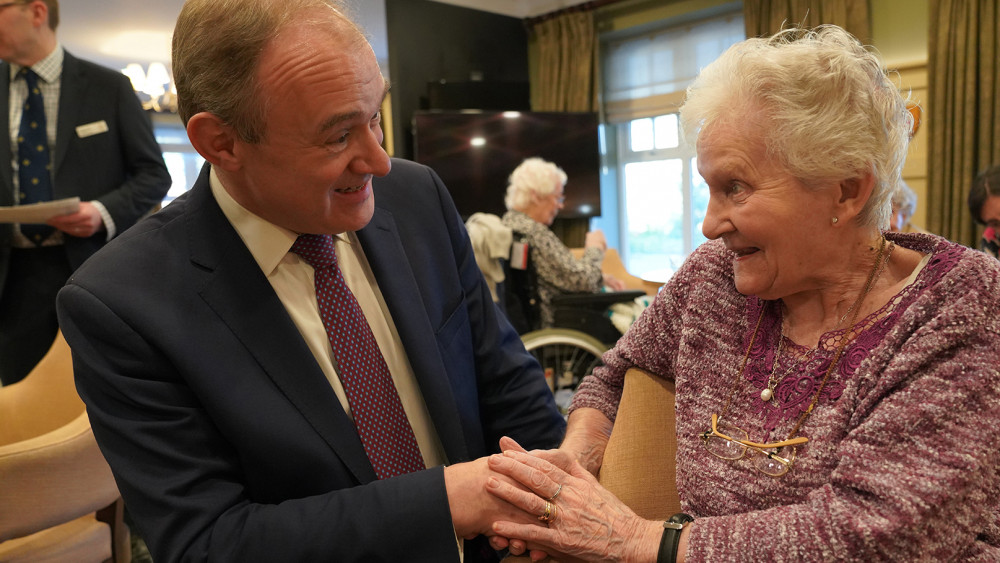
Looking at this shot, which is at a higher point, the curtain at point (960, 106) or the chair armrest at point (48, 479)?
the curtain at point (960, 106)

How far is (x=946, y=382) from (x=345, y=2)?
105 cm

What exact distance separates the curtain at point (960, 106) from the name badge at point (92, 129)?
5.12m

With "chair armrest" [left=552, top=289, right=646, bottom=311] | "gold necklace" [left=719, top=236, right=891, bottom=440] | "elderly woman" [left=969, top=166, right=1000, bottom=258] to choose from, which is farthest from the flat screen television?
"gold necklace" [left=719, top=236, right=891, bottom=440]

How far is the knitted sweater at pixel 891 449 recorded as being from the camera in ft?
3.12

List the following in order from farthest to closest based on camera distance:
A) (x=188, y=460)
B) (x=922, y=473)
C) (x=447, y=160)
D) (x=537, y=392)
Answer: (x=447, y=160) → (x=537, y=392) → (x=188, y=460) → (x=922, y=473)

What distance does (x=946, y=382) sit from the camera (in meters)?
0.96

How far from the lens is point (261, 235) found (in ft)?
3.94

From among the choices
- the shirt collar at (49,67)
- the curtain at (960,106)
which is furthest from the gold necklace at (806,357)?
the curtain at (960,106)

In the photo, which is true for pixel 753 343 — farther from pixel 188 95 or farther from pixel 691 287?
pixel 188 95

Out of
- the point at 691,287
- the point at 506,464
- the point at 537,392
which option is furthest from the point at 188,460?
the point at 691,287

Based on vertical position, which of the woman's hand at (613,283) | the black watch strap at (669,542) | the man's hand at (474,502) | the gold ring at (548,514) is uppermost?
the man's hand at (474,502)

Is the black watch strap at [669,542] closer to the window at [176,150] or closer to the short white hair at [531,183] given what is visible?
the short white hair at [531,183]

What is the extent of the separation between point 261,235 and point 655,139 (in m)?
6.47

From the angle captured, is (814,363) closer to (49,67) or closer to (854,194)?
(854,194)
